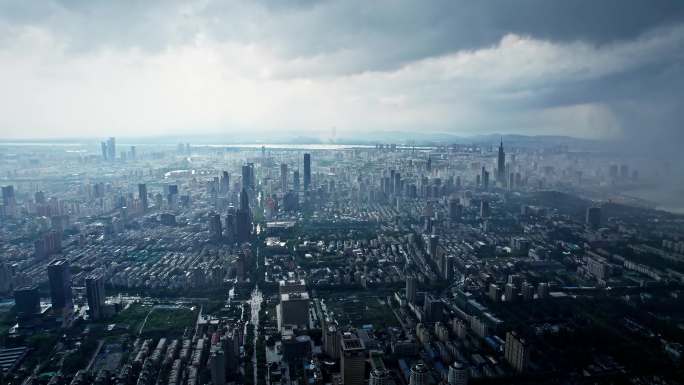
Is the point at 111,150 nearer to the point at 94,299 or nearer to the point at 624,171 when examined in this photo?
the point at 94,299

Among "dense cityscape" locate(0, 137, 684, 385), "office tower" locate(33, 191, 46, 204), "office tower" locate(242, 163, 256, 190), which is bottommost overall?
"dense cityscape" locate(0, 137, 684, 385)

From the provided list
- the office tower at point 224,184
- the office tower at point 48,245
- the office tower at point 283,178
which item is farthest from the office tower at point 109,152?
the office tower at point 48,245

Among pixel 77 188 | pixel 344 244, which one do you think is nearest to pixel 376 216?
pixel 344 244

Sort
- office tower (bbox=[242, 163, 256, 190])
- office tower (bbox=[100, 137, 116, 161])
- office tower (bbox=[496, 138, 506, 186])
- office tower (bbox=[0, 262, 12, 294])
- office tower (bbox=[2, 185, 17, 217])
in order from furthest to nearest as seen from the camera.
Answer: office tower (bbox=[100, 137, 116, 161])
office tower (bbox=[242, 163, 256, 190])
office tower (bbox=[496, 138, 506, 186])
office tower (bbox=[2, 185, 17, 217])
office tower (bbox=[0, 262, 12, 294])

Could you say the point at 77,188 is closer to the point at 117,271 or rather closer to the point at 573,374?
the point at 117,271

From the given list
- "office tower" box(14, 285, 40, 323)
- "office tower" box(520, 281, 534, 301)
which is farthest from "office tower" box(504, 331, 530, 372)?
"office tower" box(14, 285, 40, 323)

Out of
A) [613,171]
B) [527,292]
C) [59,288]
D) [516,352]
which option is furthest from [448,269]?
[59,288]

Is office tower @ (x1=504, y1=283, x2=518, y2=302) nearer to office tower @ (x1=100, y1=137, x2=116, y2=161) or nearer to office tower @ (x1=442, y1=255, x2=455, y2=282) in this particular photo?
office tower @ (x1=442, y1=255, x2=455, y2=282)
